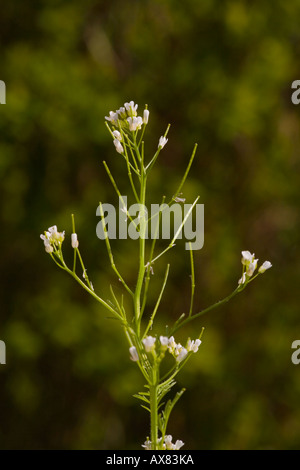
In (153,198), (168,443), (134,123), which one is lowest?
(168,443)

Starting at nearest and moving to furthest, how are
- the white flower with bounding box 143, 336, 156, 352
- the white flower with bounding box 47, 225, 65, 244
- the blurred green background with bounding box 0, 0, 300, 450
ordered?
1. the white flower with bounding box 143, 336, 156, 352
2. the white flower with bounding box 47, 225, 65, 244
3. the blurred green background with bounding box 0, 0, 300, 450

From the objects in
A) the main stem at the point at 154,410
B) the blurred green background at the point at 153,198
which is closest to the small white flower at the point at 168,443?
the main stem at the point at 154,410

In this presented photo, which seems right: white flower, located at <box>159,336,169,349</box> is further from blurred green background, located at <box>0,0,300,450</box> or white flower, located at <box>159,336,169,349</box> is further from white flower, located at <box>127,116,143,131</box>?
blurred green background, located at <box>0,0,300,450</box>

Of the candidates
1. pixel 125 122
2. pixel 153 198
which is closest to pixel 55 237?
pixel 125 122

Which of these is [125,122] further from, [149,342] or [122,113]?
[149,342]

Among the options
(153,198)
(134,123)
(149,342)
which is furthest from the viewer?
(153,198)

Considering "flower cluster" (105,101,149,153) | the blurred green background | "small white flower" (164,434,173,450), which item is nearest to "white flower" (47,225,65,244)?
"flower cluster" (105,101,149,153)

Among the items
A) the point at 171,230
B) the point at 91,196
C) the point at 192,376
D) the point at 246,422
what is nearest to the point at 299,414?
the point at 246,422

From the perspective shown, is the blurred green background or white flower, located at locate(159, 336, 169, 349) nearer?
white flower, located at locate(159, 336, 169, 349)

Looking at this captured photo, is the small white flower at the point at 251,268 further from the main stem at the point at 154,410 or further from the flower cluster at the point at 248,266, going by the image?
the main stem at the point at 154,410
